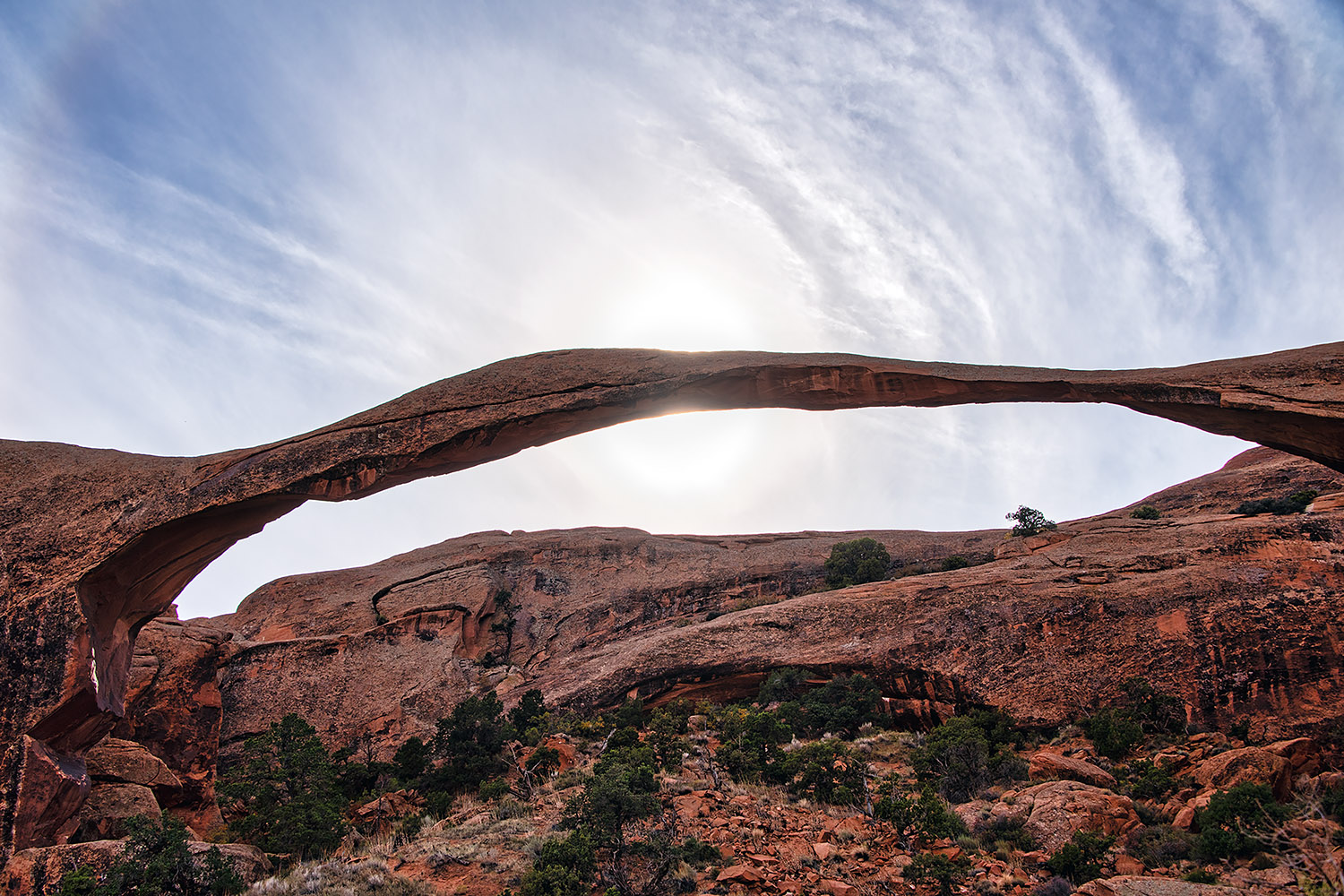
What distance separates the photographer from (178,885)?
8.55 m

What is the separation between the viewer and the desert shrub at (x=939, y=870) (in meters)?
8.70

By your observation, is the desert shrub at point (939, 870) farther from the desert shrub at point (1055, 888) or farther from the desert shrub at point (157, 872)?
the desert shrub at point (157, 872)

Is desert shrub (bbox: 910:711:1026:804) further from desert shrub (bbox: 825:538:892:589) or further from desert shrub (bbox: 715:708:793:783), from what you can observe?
desert shrub (bbox: 825:538:892:589)

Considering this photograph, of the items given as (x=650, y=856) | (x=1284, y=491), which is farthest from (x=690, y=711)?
(x=1284, y=491)

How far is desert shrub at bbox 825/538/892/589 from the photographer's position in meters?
36.4

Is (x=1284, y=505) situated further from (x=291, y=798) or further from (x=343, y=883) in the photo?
(x=291, y=798)

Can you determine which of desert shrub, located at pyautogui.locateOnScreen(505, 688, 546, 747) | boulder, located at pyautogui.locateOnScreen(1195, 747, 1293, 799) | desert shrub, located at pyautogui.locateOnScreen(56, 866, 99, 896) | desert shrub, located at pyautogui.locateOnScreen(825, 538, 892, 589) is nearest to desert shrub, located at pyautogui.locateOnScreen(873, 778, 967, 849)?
boulder, located at pyautogui.locateOnScreen(1195, 747, 1293, 799)

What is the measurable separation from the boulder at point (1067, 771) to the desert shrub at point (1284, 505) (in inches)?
670

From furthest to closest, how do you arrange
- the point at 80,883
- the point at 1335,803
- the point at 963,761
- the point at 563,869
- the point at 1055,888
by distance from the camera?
the point at 963,761 < the point at 1335,803 < the point at 563,869 < the point at 1055,888 < the point at 80,883

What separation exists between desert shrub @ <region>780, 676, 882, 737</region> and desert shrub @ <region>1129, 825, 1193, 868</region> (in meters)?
9.90

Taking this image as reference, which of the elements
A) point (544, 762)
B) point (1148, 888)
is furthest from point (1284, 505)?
point (544, 762)

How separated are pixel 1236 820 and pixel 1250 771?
2.38 m

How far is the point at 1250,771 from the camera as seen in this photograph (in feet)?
37.0

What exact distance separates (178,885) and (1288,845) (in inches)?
520
